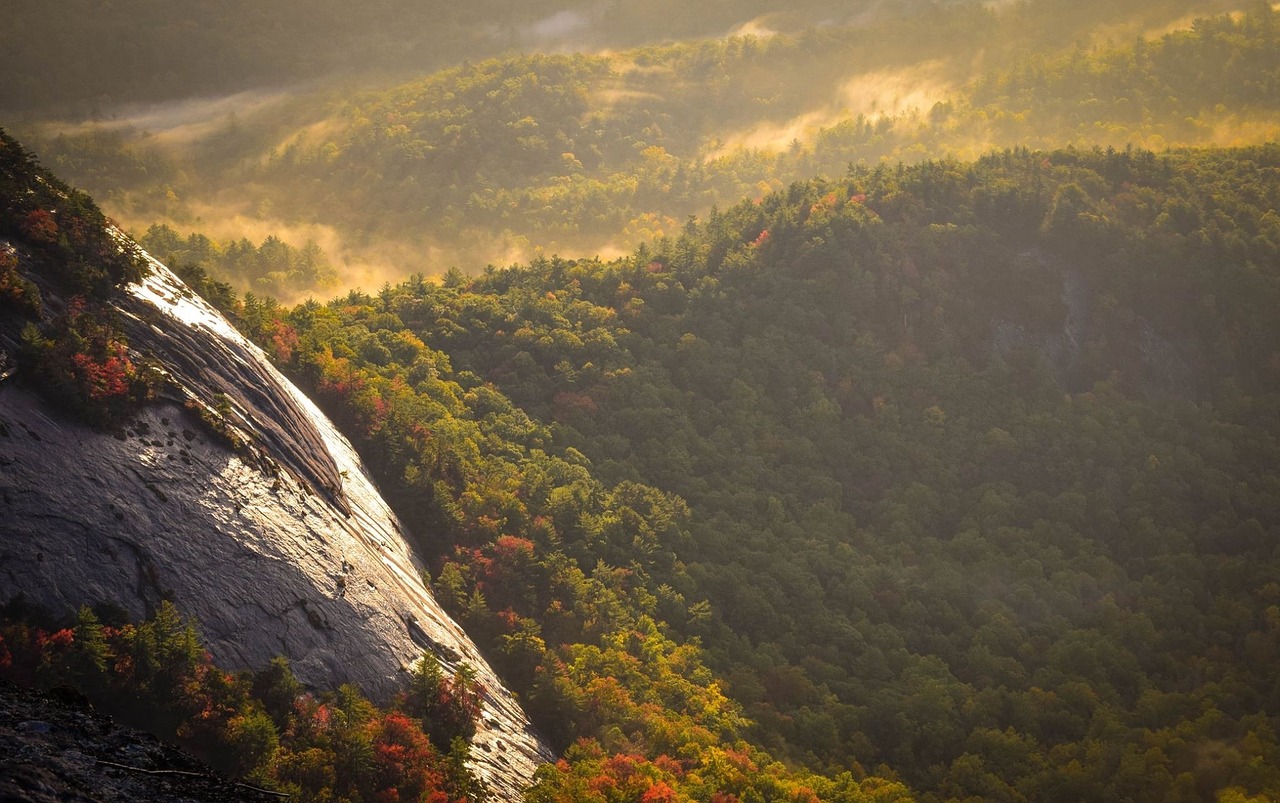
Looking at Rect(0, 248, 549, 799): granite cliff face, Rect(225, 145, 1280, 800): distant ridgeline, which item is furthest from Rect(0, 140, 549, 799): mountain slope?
Rect(225, 145, 1280, 800): distant ridgeline

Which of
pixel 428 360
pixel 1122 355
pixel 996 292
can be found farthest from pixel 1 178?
pixel 1122 355

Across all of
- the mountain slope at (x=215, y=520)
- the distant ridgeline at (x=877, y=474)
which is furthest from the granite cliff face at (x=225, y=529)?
the distant ridgeline at (x=877, y=474)

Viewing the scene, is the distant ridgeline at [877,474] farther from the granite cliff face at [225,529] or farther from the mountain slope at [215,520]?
the mountain slope at [215,520]

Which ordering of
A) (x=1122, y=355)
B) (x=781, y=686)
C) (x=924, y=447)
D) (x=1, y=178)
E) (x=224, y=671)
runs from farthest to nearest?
(x=1122, y=355) < (x=924, y=447) < (x=781, y=686) < (x=1, y=178) < (x=224, y=671)

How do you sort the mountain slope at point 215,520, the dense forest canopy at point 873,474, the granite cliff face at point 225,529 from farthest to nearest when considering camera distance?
the dense forest canopy at point 873,474 → the mountain slope at point 215,520 → the granite cliff face at point 225,529

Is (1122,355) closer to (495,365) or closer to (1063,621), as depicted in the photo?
(1063,621)

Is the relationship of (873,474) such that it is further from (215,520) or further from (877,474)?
(215,520)

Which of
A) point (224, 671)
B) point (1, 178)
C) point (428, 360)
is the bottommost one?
point (224, 671)
